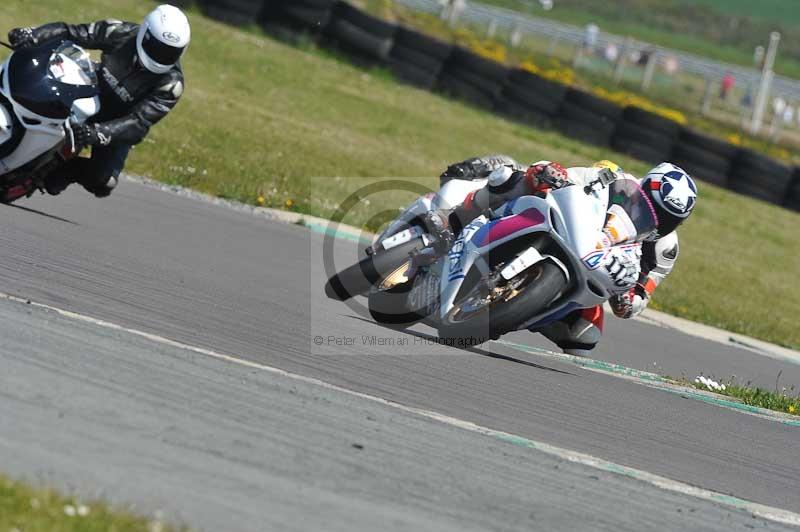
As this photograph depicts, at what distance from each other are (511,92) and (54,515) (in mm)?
20376

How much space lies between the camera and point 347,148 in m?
17.6

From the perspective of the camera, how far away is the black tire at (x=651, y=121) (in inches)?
889

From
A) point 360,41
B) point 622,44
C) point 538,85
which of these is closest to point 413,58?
point 360,41

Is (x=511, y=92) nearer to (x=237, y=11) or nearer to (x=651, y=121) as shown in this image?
(x=651, y=121)

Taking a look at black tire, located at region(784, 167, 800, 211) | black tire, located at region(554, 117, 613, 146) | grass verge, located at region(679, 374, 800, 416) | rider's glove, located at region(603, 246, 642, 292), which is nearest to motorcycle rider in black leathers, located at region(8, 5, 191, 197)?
rider's glove, located at region(603, 246, 642, 292)

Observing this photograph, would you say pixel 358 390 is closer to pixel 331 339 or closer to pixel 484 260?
pixel 331 339

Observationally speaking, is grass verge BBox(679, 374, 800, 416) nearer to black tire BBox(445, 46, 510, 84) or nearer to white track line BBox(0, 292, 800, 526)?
white track line BBox(0, 292, 800, 526)

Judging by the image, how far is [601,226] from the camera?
755cm

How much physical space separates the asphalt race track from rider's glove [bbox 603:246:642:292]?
2.09ft

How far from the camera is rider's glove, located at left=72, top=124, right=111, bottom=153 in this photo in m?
8.27

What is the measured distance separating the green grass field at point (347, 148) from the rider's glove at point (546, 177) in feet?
18.1

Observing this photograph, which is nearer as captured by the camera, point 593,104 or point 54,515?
point 54,515

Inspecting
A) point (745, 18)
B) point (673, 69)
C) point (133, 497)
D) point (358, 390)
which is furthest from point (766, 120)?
point (133, 497)

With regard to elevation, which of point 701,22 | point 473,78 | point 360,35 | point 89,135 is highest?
point 89,135
